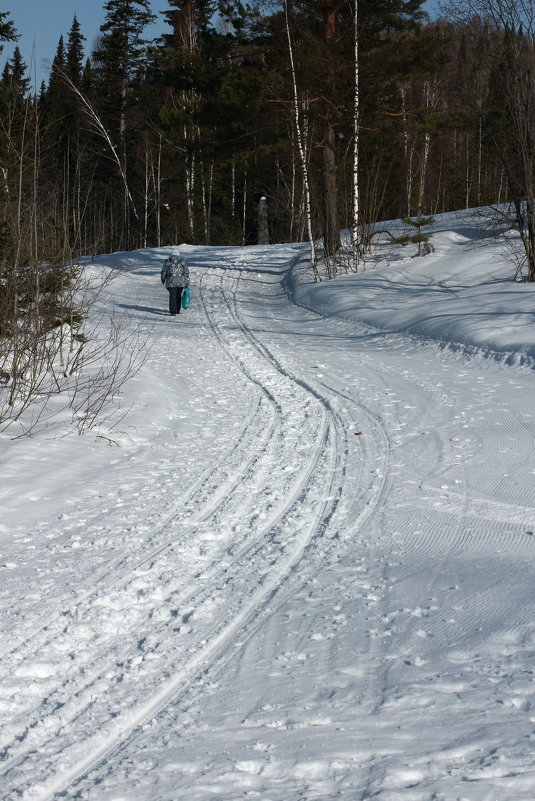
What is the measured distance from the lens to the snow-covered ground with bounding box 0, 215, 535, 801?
275 cm

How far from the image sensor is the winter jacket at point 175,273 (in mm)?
17516

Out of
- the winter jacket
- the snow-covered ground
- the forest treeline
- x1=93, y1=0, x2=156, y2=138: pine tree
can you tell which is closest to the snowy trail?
the snow-covered ground

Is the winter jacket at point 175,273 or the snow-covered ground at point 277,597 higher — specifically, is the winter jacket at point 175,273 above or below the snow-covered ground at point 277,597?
above

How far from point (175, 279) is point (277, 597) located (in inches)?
556

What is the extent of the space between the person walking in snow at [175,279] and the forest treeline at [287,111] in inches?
112

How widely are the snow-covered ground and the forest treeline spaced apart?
9.59 ft

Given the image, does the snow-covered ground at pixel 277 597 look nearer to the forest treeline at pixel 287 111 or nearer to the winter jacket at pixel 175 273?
the forest treeline at pixel 287 111

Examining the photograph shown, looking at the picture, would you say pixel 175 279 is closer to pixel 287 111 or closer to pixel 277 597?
pixel 287 111

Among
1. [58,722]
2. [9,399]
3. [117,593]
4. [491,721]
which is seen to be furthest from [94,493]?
[491,721]

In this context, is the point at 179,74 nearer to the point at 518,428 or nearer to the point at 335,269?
the point at 335,269

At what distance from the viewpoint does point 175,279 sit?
17.5m

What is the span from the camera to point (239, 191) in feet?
136

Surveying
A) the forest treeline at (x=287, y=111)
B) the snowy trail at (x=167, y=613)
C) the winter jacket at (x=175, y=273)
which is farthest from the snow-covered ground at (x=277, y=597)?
the winter jacket at (x=175, y=273)

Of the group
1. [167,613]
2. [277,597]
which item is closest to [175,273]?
[277,597]
